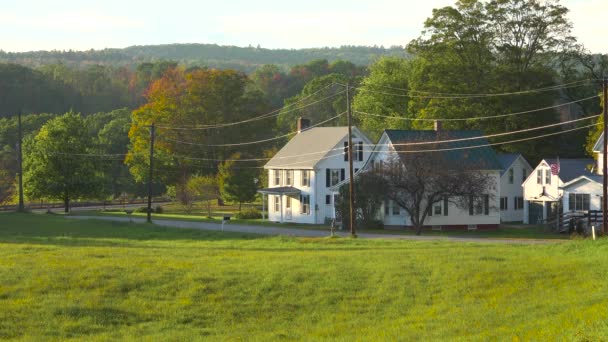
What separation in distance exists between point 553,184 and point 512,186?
7.23 meters

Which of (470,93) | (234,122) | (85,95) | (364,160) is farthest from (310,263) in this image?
(85,95)

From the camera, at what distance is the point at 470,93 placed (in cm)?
8031

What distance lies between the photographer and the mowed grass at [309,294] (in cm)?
2372

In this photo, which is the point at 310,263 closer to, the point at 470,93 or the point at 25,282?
the point at 25,282

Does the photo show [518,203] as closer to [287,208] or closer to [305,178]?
[305,178]

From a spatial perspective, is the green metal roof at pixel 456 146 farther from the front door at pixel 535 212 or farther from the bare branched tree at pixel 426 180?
the front door at pixel 535 212

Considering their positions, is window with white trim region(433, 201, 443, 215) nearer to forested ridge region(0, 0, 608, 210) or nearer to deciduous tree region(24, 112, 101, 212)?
forested ridge region(0, 0, 608, 210)

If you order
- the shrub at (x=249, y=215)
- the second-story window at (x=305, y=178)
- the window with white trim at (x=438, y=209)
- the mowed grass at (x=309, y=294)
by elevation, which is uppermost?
the second-story window at (x=305, y=178)

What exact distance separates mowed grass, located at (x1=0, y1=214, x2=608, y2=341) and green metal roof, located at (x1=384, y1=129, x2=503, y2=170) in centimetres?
2355

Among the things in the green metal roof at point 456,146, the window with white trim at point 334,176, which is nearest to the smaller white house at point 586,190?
the green metal roof at point 456,146

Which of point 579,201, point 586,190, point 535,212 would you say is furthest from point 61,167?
point 586,190

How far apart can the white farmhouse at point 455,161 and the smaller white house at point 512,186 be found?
816 centimetres

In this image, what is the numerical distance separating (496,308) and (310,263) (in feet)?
32.5

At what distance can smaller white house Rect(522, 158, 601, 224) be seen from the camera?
217ft
